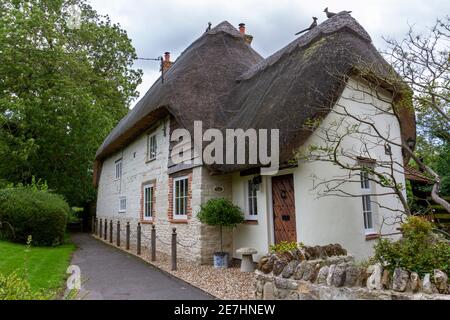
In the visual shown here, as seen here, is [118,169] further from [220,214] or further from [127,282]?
[127,282]

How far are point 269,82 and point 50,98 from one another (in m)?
13.1

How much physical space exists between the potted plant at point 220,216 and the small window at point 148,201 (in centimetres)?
432

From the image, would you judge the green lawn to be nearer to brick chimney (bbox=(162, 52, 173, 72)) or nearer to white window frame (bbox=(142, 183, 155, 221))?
white window frame (bbox=(142, 183, 155, 221))

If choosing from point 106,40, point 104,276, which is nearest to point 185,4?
point 104,276

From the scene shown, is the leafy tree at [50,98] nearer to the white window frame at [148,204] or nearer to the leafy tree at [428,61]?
the white window frame at [148,204]

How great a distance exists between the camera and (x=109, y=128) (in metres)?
20.8

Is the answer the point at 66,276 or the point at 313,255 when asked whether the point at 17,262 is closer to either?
the point at 66,276

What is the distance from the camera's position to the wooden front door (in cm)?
759

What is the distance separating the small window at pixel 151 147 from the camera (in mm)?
12359

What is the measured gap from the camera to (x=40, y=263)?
851 cm

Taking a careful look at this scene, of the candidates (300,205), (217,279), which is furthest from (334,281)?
(217,279)

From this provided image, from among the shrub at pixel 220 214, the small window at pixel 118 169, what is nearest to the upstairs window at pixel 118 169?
the small window at pixel 118 169

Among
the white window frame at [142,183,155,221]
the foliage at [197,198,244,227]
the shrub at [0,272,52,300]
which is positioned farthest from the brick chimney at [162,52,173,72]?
the shrub at [0,272,52,300]

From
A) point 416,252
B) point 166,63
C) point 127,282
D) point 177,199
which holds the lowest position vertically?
point 127,282
